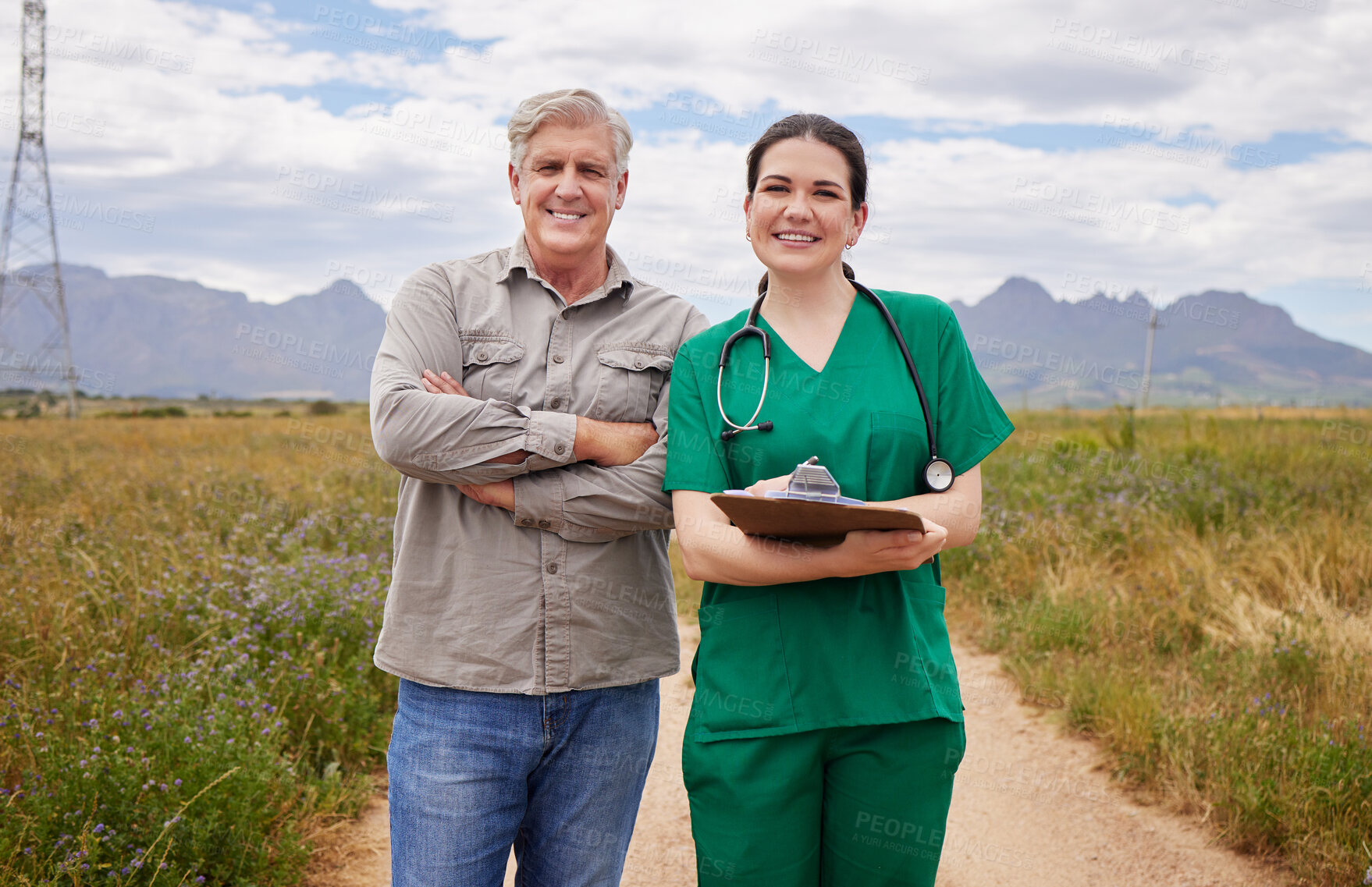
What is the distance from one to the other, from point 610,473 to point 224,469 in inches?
371

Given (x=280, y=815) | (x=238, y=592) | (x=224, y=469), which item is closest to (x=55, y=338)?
(x=224, y=469)

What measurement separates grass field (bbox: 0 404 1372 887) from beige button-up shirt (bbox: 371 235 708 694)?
1456 millimetres

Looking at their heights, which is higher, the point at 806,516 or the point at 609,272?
the point at 609,272

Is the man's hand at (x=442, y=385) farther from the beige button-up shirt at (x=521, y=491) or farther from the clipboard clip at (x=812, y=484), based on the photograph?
the clipboard clip at (x=812, y=484)

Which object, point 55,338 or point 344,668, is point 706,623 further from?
point 55,338

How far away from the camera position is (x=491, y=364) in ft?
8.04

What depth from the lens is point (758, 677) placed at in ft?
6.86

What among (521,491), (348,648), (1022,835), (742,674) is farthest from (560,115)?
(1022,835)

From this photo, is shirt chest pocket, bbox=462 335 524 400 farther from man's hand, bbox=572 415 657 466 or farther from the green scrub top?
the green scrub top

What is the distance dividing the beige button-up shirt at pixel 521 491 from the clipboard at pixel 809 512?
529 millimetres

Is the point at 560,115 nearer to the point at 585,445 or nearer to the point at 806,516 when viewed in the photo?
the point at 585,445

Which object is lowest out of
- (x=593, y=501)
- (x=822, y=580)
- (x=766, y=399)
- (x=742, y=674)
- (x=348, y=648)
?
(x=348, y=648)

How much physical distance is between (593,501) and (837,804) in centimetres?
91

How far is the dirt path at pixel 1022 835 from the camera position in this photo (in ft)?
12.8
